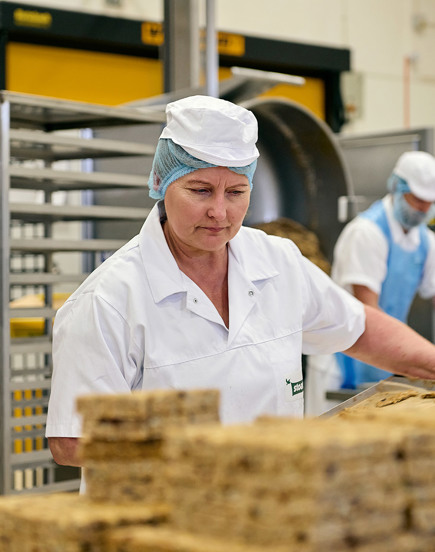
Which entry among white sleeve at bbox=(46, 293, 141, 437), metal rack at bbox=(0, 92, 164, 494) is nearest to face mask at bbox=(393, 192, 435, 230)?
metal rack at bbox=(0, 92, 164, 494)

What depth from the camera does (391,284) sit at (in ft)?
13.3

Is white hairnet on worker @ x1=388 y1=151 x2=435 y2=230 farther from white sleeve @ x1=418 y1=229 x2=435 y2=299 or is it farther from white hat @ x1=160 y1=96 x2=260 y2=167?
white hat @ x1=160 y1=96 x2=260 y2=167

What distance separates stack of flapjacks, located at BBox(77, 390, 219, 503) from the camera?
0.95 metres

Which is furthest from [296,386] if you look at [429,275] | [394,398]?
[429,275]

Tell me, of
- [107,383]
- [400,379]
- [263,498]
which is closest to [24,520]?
[263,498]

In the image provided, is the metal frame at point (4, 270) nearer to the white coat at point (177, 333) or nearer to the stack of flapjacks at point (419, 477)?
the white coat at point (177, 333)

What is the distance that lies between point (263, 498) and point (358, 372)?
3224 millimetres

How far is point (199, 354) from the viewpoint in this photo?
1779 millimetres

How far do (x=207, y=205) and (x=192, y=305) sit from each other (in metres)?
0.21

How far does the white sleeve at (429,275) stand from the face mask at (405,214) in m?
0.19

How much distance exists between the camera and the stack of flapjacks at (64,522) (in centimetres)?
90

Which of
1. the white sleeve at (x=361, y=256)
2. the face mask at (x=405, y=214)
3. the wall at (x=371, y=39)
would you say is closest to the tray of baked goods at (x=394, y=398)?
the white sleeve at (x=361, y=256)

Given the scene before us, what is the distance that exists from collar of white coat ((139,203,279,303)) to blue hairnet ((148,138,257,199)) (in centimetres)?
9

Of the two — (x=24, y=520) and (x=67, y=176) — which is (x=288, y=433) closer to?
(x=24, y=520)
